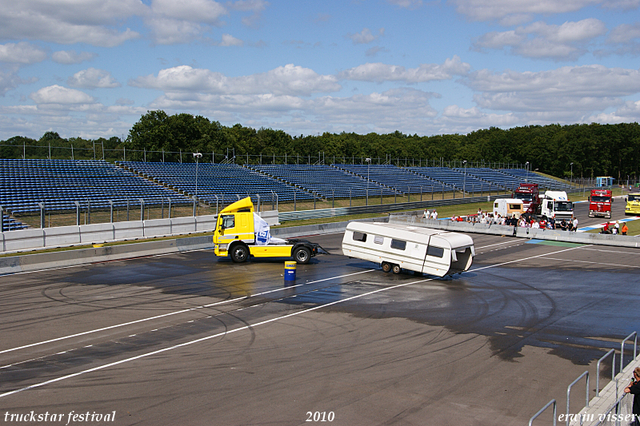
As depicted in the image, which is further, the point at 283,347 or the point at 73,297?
the point at 73,297

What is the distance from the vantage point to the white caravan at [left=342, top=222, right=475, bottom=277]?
22344mm

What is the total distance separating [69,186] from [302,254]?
82.1 ft

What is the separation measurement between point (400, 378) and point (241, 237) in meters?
16.9

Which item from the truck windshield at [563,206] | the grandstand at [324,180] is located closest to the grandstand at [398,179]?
the grandstand at [324,180]

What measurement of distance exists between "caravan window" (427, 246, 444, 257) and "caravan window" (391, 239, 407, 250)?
124cm

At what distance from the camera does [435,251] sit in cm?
2250

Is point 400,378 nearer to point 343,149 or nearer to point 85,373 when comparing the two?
point 85,373

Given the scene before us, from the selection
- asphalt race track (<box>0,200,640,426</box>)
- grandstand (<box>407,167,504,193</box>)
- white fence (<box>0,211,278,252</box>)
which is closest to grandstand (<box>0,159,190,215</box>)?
white fence (<box>0,211,278,252</box>)

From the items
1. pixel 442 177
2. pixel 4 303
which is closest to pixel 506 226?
pixel 4 303

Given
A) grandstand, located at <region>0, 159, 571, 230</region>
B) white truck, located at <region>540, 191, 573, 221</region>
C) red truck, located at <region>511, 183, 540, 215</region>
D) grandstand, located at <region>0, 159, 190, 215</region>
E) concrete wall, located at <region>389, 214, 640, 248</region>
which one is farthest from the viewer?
red truck, located at <region>511, 183, 540, 215</region>

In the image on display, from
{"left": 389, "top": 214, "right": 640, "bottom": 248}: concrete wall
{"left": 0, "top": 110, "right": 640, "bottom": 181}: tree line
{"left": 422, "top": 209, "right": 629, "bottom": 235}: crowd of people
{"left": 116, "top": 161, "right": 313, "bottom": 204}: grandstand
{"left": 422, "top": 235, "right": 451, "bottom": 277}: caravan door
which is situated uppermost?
{"left": 0, "top": 110, "right": 640, "bottom": 181}: tree line

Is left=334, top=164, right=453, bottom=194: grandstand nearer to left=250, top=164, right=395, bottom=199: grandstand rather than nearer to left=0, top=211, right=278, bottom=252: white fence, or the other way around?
left=250, top=164, right=395, bottom=199: grandstand

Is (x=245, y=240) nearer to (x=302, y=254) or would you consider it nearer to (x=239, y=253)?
(x=239, y=253)

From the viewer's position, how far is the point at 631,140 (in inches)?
6043
